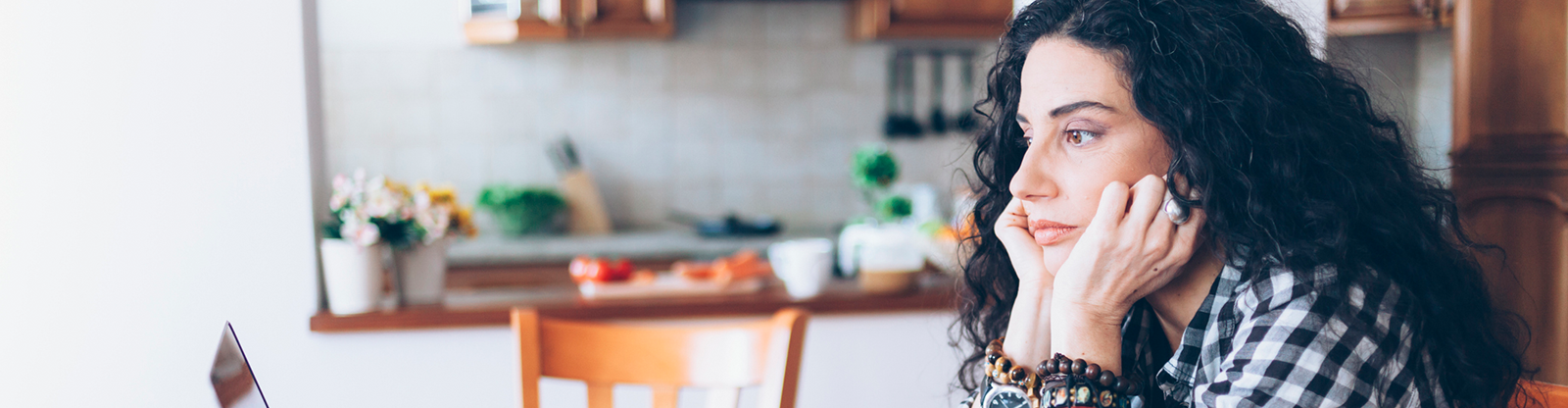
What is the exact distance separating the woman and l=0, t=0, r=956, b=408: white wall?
4.62ft

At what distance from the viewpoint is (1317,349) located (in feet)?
2.39

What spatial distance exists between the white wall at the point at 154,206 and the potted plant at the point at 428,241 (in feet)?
A: 0.44

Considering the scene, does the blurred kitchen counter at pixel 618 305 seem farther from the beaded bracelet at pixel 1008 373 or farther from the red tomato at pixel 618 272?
the beaded bracelet at pixel 1008 373

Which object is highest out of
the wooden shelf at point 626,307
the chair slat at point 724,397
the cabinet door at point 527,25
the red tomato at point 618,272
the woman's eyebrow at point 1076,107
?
the cabinet door at point 527,25

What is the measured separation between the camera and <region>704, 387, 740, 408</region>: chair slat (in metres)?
1.32

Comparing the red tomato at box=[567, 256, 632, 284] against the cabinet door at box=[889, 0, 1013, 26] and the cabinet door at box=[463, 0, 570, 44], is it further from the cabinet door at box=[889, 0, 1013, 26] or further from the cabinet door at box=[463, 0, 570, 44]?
the cabinet door at box=[889, 0, 1013, 26]

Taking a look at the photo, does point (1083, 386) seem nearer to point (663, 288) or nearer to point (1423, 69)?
point (663, 288)

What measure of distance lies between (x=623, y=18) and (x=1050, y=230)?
8.08ft

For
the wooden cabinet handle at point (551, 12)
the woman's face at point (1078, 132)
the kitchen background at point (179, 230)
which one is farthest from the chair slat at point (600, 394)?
the wooden cabinet handle at point (551, 12)

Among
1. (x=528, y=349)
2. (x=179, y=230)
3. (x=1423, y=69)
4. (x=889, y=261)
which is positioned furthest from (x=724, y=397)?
(x=1423, y=69)

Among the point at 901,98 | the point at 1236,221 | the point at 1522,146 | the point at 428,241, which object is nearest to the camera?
the point at 1236,221

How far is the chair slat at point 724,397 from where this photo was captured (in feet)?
4.34

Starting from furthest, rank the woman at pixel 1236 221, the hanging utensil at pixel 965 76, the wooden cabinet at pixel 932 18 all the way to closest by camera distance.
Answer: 1. the hanging utensil at pixel 965 76
2. the wooden cabinet at pixel 932 18
3. the woman at pixel 1236 221

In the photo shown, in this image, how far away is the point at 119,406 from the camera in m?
1.69
